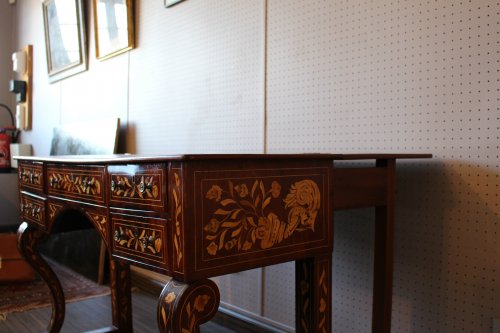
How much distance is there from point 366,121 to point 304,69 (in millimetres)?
370

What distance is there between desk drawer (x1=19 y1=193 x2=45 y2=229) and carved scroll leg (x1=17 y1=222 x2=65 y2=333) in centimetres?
6

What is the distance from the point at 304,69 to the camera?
188 centimetres

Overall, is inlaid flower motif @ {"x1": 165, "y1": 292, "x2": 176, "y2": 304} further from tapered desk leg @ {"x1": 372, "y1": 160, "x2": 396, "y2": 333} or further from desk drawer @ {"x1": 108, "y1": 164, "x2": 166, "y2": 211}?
tapered desk leg @ {"x1": 372, "y1": 160, "x2": 396, "y2": 333}

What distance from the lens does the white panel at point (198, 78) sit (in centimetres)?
214

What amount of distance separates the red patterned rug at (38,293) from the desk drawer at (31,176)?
33.4 inches

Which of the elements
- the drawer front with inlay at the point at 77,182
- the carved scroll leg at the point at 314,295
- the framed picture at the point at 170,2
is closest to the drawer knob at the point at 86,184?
the drawer front with inlay at the point at 77,182

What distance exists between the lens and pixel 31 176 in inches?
79.8

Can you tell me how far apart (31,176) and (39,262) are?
0.40m

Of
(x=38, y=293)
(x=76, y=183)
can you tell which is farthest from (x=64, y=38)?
(x=76, y=183)

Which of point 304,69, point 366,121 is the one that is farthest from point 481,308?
point 304,69

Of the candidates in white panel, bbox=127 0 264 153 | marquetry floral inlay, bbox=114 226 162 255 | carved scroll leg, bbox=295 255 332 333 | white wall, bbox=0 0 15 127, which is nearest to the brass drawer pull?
marquetry floral inlay, bbox=114 226 162 255

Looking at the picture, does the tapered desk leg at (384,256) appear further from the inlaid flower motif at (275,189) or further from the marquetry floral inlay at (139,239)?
the marquetry floral inlay at (139,239)

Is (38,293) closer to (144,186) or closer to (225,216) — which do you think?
(144,186)

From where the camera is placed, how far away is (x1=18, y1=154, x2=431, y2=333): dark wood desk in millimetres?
1061
